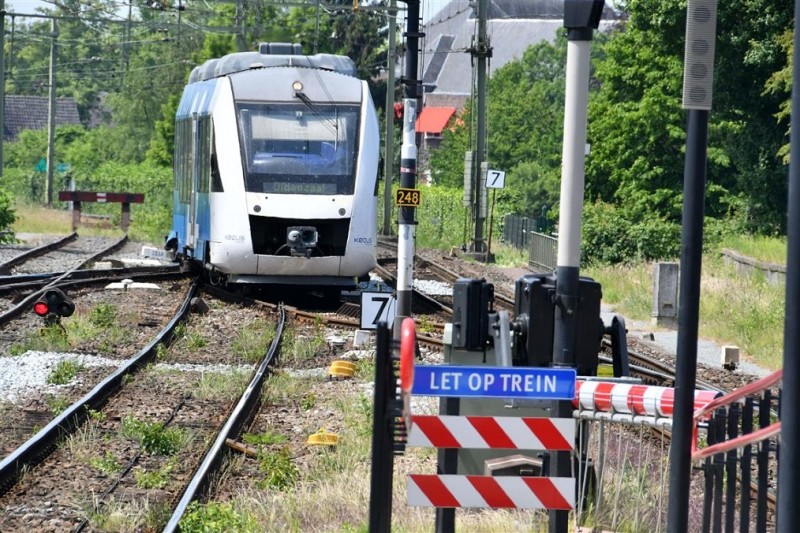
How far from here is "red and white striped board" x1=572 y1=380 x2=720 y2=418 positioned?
7008 mm

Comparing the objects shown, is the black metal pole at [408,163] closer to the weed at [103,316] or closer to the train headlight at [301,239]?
the train headlight at [301,239]

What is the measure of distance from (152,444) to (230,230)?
9.51 meters

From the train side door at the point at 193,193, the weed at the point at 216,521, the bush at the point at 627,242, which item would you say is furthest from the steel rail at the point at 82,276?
the weed at the point at 216,521

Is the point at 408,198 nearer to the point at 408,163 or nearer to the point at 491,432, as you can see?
the point at 408,163

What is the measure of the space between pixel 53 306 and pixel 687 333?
38.3ft

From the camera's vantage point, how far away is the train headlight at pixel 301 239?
20.0m

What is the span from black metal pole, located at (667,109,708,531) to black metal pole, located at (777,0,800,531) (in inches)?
A: 38.5

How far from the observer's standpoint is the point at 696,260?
6262 millimetres

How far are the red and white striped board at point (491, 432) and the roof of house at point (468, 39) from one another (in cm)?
10707

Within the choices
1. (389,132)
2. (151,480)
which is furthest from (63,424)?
(389,132)

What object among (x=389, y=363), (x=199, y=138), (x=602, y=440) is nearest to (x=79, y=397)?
(x=602, y=440)

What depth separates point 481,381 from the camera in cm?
617

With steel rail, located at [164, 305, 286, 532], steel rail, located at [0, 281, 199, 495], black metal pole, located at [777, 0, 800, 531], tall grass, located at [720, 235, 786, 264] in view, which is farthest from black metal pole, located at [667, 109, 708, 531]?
tall grass, located at [720, 235, 786, 264]

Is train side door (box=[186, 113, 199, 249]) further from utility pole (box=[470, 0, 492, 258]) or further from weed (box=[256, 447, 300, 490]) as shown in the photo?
utility pole (box=[470, 0, 492, 258])
